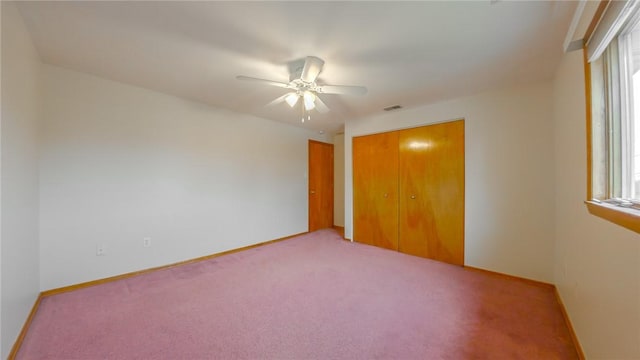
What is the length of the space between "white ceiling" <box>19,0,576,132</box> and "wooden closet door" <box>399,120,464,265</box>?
2.58ft

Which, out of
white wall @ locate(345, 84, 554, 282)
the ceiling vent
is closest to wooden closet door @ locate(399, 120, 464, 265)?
white wall @ locate(345, 84, 554, 282)

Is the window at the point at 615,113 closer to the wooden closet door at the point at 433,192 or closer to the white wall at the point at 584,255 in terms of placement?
the white wall at the point at 584,255

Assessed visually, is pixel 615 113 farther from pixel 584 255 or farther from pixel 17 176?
pixel 17 176

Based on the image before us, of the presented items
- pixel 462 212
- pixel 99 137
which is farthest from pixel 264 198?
pixel 462 212

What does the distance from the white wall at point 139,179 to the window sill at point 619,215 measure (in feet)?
12.6

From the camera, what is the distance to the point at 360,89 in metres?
2.19

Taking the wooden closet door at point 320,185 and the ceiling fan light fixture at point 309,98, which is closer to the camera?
the ceiling fan light fixture at point 309,98

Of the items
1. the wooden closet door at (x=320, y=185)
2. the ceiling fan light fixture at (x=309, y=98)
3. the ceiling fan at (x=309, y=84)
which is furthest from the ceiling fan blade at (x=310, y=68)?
the wooden closet door at (x=320, y=185)

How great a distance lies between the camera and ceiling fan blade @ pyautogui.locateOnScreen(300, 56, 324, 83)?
6.50 ft

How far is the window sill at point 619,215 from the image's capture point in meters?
0.92

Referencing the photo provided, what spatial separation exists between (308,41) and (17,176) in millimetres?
2300

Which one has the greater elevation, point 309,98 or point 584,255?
point 309,98

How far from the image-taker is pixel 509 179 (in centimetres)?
278

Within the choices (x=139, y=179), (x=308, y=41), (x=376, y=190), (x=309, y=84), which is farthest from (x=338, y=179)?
(x=308, y=41)
